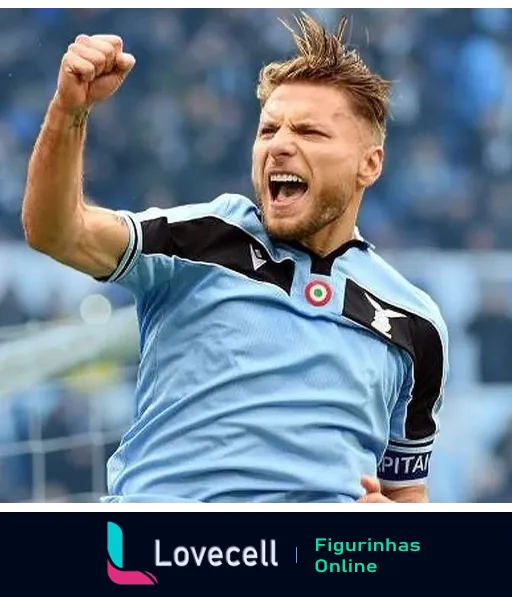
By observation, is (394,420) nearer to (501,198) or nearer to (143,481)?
(143,481)

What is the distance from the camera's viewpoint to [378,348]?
2.80m

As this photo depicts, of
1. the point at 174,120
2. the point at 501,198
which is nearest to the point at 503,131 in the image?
the point at 501,198

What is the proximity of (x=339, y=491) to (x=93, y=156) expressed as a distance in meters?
3.65

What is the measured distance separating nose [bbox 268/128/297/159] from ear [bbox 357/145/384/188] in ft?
0.62

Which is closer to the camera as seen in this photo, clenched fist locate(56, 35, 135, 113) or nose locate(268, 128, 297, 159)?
clenched fist locate(56, 35, 135, 113)

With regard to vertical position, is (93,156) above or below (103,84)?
above

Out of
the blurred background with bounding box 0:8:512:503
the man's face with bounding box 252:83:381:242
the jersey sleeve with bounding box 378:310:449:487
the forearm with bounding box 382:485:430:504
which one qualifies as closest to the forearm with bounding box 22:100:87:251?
the man's face with bounding box 252:83:381:242

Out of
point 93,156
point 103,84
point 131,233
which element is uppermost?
point 93,156

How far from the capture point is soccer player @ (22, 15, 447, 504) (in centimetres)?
265

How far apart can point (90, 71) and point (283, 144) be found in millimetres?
569

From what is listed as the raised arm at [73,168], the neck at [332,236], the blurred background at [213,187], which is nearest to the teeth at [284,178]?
the neck at [332,236]

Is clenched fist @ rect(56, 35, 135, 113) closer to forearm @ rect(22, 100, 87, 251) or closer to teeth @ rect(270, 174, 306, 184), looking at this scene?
forearm @ rect(22, 100, 87, 251)

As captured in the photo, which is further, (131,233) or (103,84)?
(131,233)
